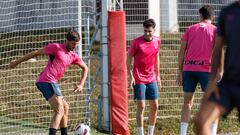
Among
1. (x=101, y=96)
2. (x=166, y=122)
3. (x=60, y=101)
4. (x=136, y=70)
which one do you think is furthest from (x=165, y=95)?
(x=60, y=101)

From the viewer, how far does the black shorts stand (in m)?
5.91

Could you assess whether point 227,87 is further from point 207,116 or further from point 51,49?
point 51,49

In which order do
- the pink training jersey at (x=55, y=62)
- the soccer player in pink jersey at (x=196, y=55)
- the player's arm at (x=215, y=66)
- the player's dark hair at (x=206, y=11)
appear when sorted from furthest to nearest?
the pink training jersey at (x=55, y=62)
the soccer player in pink jersey at (x=196, y=55)
the player's dark hair at (x=206, y=11)
the player's arm at (x=215, y=66)

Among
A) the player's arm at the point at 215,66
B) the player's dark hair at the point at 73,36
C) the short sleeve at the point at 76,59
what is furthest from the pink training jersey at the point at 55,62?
the player's arm at the point at 215,66

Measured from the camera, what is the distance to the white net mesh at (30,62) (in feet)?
41.1

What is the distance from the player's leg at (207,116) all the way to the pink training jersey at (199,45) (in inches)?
165

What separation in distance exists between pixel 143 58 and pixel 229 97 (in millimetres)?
4848

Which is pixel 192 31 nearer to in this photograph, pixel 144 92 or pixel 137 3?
pixel 144 92

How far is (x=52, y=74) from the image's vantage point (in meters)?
10.4

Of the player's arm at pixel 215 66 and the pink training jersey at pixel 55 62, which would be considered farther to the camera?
the pink training jersey at pixel 55 62

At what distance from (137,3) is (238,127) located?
382cm

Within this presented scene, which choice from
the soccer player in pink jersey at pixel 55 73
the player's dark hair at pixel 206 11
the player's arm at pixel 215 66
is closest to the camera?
the player's arm at pixel 215 66

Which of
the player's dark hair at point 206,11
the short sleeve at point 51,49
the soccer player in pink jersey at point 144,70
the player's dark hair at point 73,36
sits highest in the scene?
the player's dark hair at point 206,11

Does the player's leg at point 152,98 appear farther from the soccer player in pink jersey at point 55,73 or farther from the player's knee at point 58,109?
the player's knee at point 58,109
